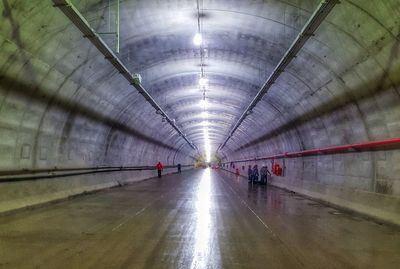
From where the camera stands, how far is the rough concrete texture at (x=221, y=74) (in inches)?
427

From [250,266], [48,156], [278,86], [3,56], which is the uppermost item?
[278,86]

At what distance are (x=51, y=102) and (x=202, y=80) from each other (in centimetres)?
961

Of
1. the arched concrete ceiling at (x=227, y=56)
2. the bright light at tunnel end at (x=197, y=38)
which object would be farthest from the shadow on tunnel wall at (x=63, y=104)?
the bright light at tunnel end at (x=197, y=38)

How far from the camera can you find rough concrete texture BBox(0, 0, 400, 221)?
1084 cm

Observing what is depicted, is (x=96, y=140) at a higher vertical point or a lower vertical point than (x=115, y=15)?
lower

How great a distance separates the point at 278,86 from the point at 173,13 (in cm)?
769

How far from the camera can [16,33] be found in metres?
10.3

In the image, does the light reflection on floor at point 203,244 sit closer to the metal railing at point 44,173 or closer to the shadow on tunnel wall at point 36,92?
the metal railing at point 44,173

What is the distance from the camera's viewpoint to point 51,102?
14.9m

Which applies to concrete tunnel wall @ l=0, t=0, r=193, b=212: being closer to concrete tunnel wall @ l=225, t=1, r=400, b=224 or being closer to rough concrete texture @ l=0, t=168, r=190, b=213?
rough concrete texture @ l=0, t=168, r=190, b=213

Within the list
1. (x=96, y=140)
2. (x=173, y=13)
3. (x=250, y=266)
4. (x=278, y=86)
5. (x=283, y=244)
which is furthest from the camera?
(x=96, y=140)

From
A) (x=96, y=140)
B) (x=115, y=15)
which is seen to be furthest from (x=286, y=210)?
(x=96, y=140)

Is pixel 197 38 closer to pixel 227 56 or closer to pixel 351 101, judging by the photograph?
pixel 227 56

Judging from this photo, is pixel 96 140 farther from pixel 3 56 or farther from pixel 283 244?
pixel 283 244
